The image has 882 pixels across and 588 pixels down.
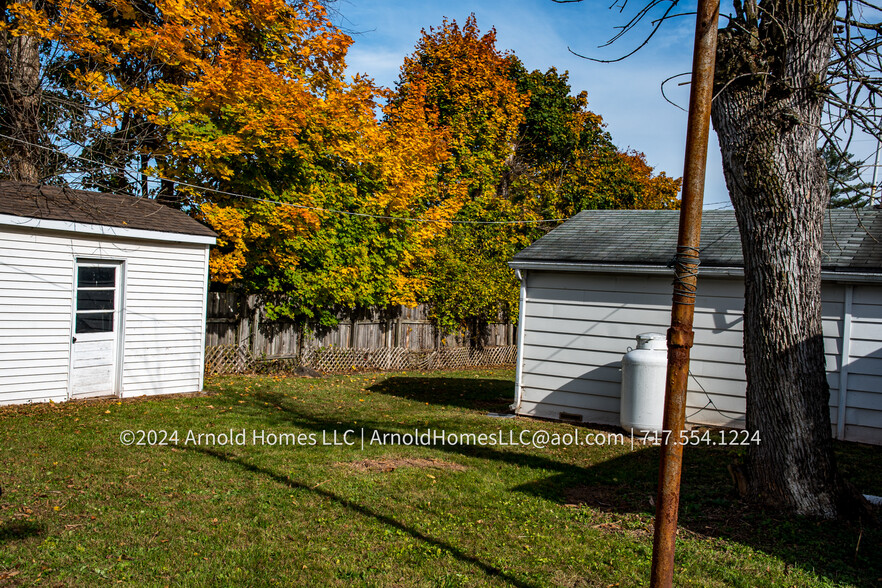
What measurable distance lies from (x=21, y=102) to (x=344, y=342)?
1063cm

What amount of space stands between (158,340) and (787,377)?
10127 mm

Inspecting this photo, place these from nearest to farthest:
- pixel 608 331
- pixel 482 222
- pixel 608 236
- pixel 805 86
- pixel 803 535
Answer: pixel 803 535
pixel 805 86
pixel 608 331
pixel 608 236
pixel 482 222

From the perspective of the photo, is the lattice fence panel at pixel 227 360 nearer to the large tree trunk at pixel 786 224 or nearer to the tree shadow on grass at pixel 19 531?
the tree shadow on grass at pixel 19 531

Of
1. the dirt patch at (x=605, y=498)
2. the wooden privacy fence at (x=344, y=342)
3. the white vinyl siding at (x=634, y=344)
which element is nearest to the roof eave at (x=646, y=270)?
the white vinyl siding at (x=634, y=344)

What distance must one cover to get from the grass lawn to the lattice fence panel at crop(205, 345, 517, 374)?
16.0ft

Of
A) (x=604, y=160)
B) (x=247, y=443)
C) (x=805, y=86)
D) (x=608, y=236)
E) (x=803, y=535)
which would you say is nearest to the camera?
(x=803, y=535)

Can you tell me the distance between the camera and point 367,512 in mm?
5766

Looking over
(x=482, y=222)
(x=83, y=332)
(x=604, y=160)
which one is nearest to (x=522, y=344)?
(x=83, y=332)

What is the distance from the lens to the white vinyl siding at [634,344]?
902 centimetres

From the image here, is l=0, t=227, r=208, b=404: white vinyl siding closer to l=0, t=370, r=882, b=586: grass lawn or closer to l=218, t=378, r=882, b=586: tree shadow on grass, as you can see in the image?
l=0, t=370, r=882, b=586: grass lawn

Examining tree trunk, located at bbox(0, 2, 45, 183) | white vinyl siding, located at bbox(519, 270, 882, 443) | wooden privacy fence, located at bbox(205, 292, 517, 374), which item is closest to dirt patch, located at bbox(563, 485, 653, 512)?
white vinyl siding, located at bbox(519, 270, 882, 443)

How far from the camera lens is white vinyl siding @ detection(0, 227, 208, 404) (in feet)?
31.9

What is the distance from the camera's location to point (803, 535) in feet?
17.4

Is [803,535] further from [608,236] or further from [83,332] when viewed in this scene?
[83,332]
